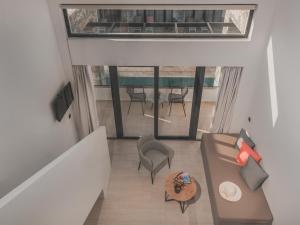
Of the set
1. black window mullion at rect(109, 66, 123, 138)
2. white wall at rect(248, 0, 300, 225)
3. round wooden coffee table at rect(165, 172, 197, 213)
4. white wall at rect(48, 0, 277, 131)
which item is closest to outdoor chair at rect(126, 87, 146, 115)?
black window mullion at rect(109, 66, 123, 138)

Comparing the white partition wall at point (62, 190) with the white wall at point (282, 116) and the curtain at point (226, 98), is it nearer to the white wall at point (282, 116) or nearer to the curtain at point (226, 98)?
the curtain at point (226, 98)

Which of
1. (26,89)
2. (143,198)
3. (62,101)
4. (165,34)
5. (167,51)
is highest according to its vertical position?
(165,34)

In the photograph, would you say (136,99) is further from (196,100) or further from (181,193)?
(181,193)

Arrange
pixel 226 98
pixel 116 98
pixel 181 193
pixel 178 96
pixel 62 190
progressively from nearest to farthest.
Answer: pixel 62 190 → pixel 181 193 → pixel 226 98 → pixel 116 98 → pixel 178 96

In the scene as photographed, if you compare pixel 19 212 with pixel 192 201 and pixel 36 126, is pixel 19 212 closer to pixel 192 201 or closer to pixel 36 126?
pixel 36 126

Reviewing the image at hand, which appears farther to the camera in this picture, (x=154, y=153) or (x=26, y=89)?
(x=154, y=153)

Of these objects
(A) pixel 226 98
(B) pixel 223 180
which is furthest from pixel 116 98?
(B) pixel 223 180

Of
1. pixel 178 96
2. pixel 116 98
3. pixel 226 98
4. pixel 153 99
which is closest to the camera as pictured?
pixel 226 98

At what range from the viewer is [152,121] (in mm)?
6957

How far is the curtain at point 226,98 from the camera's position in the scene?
5707mm

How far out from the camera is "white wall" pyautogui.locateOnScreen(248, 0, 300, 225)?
405cm

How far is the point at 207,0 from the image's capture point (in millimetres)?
4727

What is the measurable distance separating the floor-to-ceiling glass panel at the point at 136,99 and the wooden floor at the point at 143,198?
2.23 ft

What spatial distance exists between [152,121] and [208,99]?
1.55m
